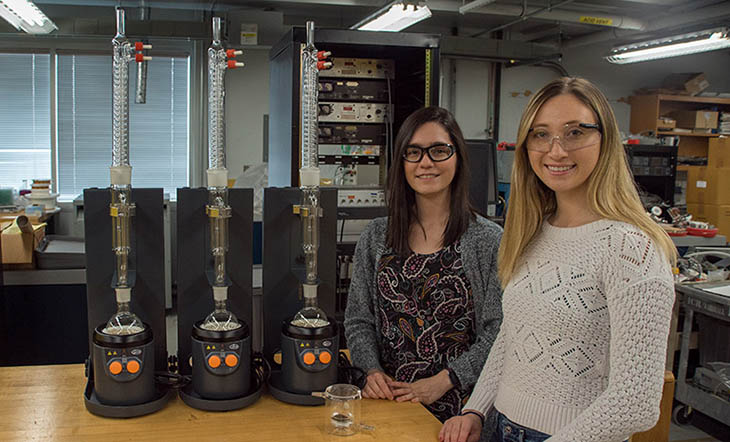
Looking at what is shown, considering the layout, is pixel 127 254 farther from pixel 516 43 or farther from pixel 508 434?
pixel 516 43

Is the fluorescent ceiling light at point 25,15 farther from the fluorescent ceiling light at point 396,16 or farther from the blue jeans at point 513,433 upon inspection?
the blue jeans at point 513,433

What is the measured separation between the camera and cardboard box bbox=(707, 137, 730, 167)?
7172mm

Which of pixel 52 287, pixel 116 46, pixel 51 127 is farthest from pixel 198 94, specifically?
pixel 116 46

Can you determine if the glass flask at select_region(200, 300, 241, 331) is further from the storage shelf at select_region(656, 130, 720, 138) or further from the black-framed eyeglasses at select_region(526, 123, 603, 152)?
the storage shelf at select_region(656, 130, 720, 138)

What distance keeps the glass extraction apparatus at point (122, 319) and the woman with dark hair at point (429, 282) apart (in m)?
0.53

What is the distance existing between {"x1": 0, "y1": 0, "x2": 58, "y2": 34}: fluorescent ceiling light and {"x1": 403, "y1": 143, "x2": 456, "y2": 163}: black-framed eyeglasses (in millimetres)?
3336

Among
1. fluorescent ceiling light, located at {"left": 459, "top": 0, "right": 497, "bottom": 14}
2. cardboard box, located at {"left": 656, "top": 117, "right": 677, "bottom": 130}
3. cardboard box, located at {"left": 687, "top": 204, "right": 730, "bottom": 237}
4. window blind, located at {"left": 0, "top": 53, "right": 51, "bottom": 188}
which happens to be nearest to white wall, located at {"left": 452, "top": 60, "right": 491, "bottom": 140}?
fluorescent ceiling light, located at {"left": 459, "top": 0, "right": 497, "bottom": 14}

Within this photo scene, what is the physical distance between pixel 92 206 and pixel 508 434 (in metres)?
1.02

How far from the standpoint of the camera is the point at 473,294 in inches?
63.5

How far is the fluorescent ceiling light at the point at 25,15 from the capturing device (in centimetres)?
397

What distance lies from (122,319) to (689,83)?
7.59 m

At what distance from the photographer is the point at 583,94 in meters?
1.18

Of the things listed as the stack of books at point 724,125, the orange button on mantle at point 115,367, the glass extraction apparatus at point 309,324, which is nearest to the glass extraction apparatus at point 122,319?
the orange button on mantle at point 115,367

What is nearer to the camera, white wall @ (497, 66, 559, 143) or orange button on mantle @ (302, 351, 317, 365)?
orange button on mantle @ (302, 351, 317, 365)
